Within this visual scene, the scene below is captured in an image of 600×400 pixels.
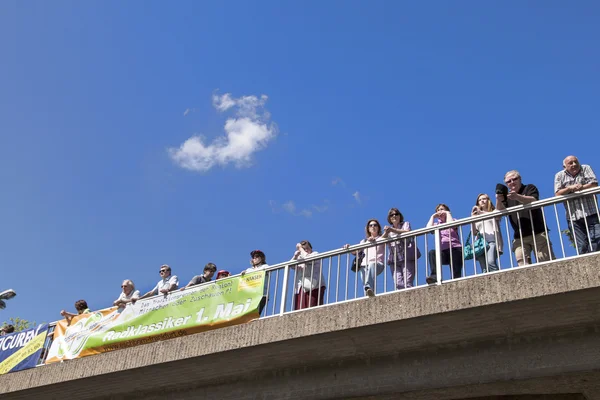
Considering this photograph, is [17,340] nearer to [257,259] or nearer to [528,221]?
[257,259]

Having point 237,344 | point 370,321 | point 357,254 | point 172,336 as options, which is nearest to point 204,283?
Answer: point 172,336

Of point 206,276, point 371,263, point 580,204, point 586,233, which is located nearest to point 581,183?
point 580,204

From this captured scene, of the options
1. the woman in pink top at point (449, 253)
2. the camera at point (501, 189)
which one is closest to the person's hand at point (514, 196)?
the camera at point (501, 189)

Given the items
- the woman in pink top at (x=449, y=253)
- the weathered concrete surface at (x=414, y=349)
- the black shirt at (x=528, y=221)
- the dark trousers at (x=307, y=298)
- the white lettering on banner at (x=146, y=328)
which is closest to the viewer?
the weathered concrete surface at (x=414, y=349)

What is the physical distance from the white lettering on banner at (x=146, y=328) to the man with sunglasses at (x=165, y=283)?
0.68 m

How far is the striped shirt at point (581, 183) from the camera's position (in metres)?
6.97

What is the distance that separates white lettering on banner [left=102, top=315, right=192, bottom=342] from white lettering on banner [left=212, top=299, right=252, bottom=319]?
22.0 inches

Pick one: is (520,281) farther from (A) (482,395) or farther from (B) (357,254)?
(B) (357,254)

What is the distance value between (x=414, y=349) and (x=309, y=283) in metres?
1.79

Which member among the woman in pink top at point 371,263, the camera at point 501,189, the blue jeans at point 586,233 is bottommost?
the blue jeans at point 586,233

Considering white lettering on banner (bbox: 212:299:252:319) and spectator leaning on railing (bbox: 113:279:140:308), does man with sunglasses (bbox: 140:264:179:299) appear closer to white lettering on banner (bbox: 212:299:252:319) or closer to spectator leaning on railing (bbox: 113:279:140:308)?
spectator leaning on railing (bbox: 113:279:140:308)

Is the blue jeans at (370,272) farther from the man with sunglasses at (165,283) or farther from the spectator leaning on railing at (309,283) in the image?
the man with sunglasses at (165,283)

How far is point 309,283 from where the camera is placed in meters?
8.83

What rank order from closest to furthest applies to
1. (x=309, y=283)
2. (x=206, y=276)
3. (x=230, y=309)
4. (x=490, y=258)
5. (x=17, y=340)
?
(x=490, y=258) < (x=309, y=283) < (x=230, y=309) < (x=206, y=276) < (x=17, y=340)
